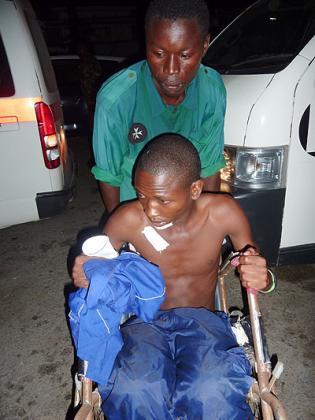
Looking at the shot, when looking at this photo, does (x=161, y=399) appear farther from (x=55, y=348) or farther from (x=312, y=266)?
(x=312, y=266)

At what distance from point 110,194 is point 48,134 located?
1.46 metres

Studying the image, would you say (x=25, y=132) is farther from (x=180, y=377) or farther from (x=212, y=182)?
(x=180, y=377)

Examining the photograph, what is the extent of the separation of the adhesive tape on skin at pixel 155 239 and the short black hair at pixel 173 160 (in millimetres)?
341

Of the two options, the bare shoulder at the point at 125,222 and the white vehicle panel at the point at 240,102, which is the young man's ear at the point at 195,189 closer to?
the bare shoulder at the point at 125,222

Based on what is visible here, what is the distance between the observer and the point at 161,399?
5.31 feet

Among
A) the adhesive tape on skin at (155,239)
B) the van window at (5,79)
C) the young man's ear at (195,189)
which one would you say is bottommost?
the adhesive tape on skin at (155,239)

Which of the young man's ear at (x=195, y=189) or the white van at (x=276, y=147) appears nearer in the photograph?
the young man's ear at (x=195, y=189)

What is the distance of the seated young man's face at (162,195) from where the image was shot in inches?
69.2

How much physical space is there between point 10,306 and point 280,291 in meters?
2.41

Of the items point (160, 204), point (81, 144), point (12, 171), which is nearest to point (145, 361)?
point (160, 204)

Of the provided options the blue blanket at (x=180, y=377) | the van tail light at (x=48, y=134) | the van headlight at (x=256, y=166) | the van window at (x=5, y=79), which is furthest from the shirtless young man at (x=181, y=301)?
the van window at (x=5, y=79)

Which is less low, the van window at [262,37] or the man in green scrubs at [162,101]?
the van window at [262,37]

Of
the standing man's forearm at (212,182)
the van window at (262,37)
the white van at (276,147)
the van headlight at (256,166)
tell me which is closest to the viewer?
the standing man's forearm at (212,182)

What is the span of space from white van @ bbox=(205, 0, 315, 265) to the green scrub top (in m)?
0.41
